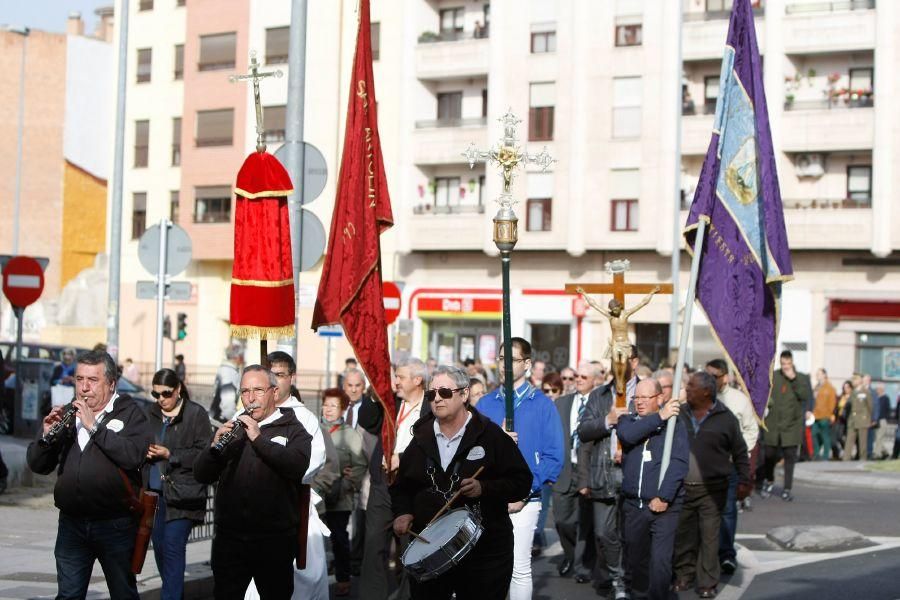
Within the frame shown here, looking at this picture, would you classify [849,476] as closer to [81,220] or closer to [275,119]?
[275,119]

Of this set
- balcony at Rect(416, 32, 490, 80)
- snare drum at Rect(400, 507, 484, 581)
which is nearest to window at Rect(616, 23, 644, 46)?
balcony at Rect(416, 32, 490, 80)

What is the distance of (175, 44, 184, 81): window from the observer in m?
53.4

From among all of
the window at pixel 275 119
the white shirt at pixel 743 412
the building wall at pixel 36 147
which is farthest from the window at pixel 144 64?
the white shirt at pixel 743 412

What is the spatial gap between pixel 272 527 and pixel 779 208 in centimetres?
610

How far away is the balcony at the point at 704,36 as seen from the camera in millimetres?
42125

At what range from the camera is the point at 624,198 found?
43438mm

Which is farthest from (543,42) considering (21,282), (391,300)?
(21,282)

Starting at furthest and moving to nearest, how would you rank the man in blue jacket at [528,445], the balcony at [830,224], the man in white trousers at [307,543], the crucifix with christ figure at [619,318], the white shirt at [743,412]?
the balcony at [830,224]
the white shirt at [743,412]
the crucifix with christ figure at [619,318]
the man in blue jacket at [528,445]
the man in white trousers at [307,543]

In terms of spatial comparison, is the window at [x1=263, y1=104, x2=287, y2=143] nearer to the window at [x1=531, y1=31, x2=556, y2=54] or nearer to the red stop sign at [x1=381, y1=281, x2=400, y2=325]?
the window at [x1=531, y1=31, x2=556, y2=54]

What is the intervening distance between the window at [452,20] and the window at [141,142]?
12.9 m

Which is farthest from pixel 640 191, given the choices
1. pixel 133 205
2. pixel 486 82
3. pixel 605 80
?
pixel 133 205

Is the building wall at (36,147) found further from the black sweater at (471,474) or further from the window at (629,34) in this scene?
the black sweater at (471,474)

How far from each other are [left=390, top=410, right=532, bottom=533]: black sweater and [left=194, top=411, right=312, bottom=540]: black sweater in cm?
56

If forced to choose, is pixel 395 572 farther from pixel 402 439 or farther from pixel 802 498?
pixel 802 498
